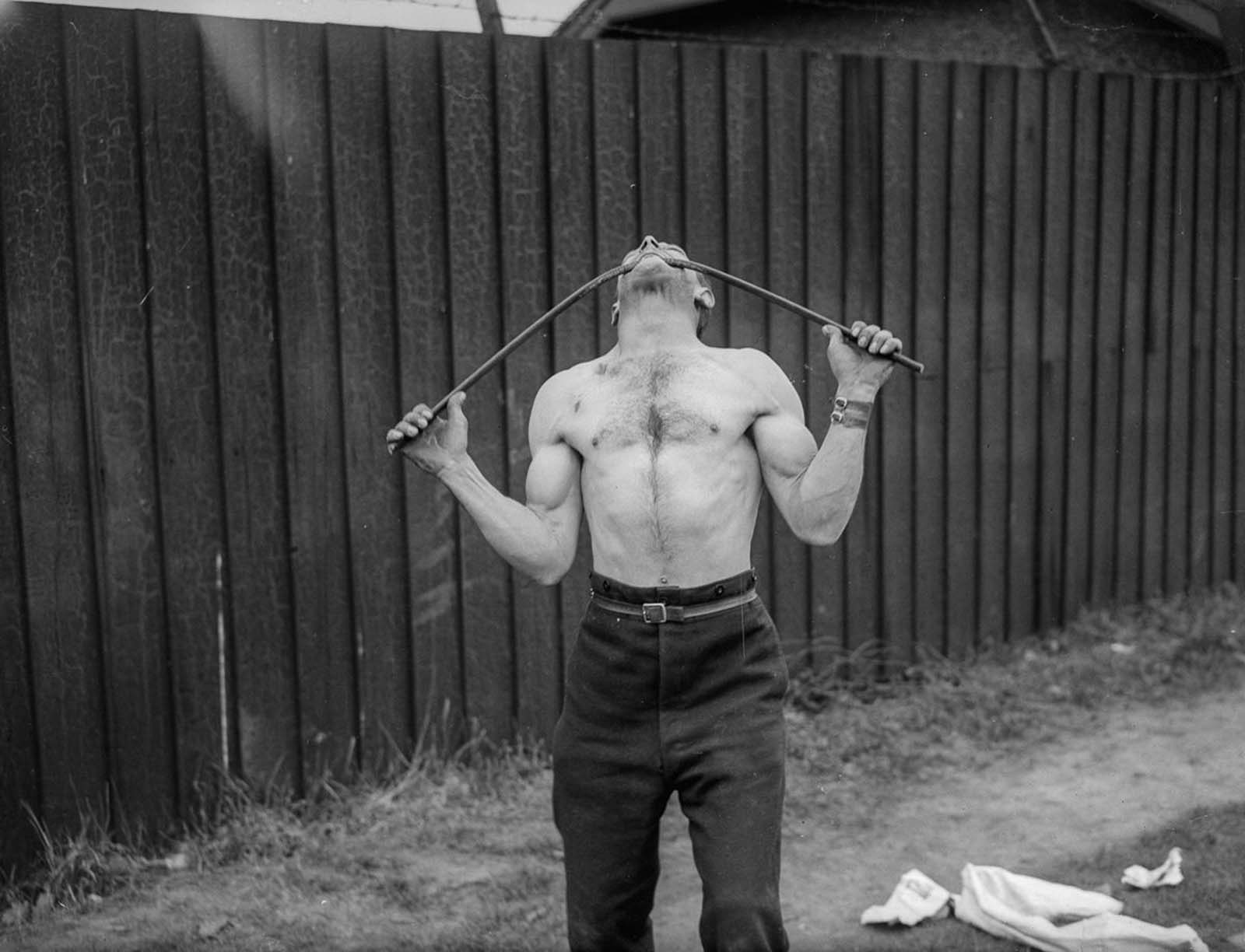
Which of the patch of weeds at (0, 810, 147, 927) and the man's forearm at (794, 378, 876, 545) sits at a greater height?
the man's forearm at (794, 378, 876, 545)

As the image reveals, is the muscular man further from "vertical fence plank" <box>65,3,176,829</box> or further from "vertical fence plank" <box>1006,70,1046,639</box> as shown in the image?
"vertical fence plank" <box>1006,70,1046,639</box>

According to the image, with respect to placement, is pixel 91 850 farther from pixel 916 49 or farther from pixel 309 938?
pixel 916 49

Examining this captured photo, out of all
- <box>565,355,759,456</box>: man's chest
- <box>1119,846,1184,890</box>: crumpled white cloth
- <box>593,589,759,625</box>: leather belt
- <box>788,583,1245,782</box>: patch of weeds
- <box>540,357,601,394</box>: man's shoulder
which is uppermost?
<box>540,357,601,394</box>: man's shoulder

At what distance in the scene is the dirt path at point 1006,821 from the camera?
4.61 m

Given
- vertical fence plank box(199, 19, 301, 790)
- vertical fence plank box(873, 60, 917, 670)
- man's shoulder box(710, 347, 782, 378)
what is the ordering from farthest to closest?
vertical fence plank box(873, 60, 917, 670) < vertical fence plank box(199, 19, 301, 790) < man's shoulder box(710, 347, 782, 378)

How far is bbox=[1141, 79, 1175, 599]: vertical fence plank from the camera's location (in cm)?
707

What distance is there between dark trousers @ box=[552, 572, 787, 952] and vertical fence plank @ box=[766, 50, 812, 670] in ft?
9.01

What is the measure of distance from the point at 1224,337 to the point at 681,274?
5.13m

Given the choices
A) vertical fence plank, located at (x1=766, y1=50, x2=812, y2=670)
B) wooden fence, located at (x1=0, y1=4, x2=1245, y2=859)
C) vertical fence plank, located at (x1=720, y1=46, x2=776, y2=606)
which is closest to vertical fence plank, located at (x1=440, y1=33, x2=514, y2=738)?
wooden fence, located at (x1=0, y1=4, x2=1245, y2=859)

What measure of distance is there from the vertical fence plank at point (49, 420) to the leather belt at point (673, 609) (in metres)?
2.36

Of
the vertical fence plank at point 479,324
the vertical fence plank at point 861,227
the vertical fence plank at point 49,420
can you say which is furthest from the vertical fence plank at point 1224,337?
the vertical fence plank at point 49,420

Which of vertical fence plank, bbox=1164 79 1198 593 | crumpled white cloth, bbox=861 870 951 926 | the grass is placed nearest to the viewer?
crumpled white cloth, bbox=861 870 951 926

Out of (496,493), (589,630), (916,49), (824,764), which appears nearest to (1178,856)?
(824,764)

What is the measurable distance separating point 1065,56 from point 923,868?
15.0ft
